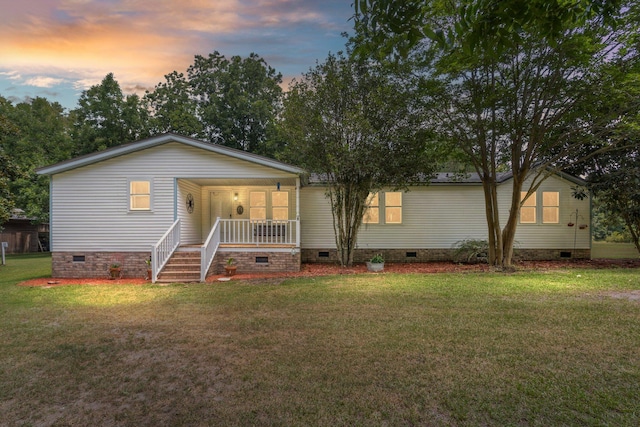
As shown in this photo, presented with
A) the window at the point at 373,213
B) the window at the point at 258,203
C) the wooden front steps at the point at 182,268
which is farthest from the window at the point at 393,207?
the wooden front steps at the point at 182,268

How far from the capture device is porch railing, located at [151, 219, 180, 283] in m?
9.20

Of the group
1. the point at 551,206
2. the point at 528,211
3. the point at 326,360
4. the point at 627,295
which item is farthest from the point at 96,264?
the point at 551,206

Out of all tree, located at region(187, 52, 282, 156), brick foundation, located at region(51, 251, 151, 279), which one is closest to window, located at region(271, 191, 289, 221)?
brick foundation, located at region(51, 251, 151, 279)

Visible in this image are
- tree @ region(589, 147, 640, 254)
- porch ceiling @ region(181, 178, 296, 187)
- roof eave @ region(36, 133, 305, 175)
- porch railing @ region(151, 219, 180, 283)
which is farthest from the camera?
porch ceiling @ region(181, 178, 296, 187)

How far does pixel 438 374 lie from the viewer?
11.1ft

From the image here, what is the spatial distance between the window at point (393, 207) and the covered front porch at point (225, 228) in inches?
149

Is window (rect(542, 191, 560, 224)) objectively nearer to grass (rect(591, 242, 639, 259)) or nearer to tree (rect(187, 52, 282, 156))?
grass (rect(591, 242, 639, 259))

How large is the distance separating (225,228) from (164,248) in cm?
249

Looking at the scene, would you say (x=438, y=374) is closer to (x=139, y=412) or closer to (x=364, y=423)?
(x=364, y=423)

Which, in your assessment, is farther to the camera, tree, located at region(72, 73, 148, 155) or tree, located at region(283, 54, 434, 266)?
tree, located at region(72, 73, 148, 155)

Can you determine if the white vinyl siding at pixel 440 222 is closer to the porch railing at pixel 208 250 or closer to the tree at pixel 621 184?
the tree at pixel 621 184

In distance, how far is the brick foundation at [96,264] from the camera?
10547mm

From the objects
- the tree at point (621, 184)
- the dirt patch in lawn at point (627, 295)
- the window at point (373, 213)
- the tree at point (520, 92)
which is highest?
the tree at point (520, 92)

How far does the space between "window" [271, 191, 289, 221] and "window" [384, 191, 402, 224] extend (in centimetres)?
400
